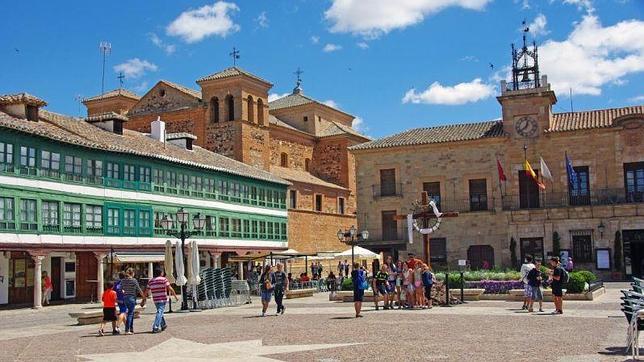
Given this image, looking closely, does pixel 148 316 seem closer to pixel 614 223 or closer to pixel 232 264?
pixel 232 264

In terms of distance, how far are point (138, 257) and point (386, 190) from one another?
1792 cm

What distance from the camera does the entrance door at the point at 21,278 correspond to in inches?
1180

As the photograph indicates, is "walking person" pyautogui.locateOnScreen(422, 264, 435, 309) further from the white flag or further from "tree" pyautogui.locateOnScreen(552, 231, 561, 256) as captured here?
"tree" pyautogui.locateOnScreen(552, 231, 561, 256)

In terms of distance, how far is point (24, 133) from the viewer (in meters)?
28.4

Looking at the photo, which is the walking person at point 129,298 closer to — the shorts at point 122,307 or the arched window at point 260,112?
the shorts at point 122,307

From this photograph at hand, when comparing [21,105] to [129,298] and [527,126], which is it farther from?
[527,126]

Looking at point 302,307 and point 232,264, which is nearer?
point 302,307

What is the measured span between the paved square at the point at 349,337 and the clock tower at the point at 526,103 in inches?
918

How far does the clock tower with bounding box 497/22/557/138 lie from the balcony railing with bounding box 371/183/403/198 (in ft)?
24.1

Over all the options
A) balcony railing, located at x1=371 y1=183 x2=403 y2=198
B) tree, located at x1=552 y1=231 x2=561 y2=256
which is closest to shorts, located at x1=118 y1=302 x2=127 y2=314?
tree, located at x1=552 y1=231 x2=561 y2=256

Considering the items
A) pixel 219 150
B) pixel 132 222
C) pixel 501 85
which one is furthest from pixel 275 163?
pixel 132 222

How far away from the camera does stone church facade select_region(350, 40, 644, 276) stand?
40.4 meters

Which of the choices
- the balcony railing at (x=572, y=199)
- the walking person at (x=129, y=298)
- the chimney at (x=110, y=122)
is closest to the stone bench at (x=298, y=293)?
the walking person at (x=129, y=298)

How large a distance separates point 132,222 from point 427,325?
21273 millimetres
